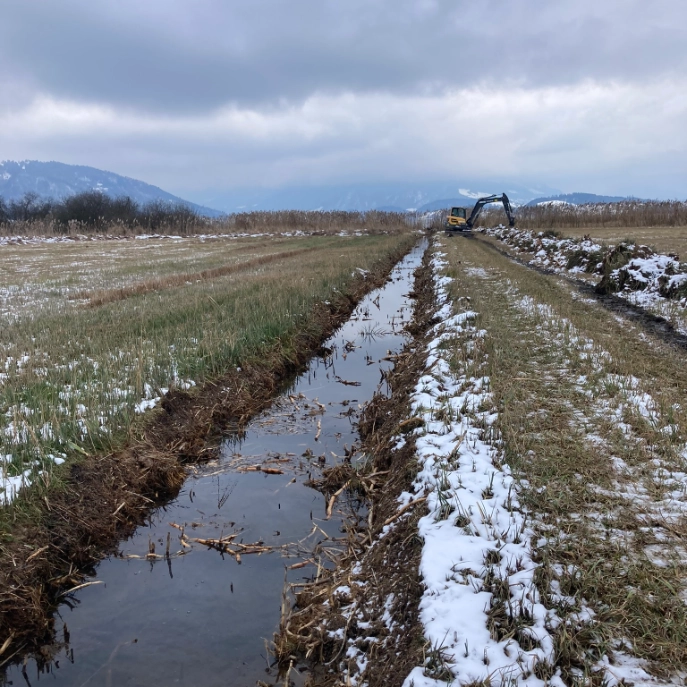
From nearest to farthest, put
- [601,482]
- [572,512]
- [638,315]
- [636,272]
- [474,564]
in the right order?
[474,564] → [572,512] → [601,482] → [638,315] → [636,272]

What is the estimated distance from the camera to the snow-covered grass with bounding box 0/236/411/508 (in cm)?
551

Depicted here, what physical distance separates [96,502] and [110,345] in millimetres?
4517

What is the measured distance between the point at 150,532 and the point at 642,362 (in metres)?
6.75

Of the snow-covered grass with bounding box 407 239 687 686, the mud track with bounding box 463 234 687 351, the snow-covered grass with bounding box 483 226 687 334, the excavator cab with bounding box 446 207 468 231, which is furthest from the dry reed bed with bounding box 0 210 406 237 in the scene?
the snow-covered grass with bounding box 407 239 687 686

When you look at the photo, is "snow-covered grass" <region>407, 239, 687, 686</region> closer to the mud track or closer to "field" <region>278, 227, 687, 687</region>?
"field" <region>278, 227, 687, 687</region>

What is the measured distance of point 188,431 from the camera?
668 cm

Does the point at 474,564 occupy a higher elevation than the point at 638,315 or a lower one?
lower

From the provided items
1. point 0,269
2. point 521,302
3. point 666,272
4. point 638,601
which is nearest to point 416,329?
point 521,302

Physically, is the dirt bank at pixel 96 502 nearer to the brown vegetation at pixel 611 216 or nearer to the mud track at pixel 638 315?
the mud track at pixel 638 315

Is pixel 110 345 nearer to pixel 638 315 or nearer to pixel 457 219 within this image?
pixel 638 315

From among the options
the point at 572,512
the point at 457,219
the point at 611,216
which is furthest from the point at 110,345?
the point at 611,216

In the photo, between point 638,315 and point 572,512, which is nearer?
point 572,512

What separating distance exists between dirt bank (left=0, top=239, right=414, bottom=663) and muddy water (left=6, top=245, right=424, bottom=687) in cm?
18

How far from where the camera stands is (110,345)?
8.84 metres
